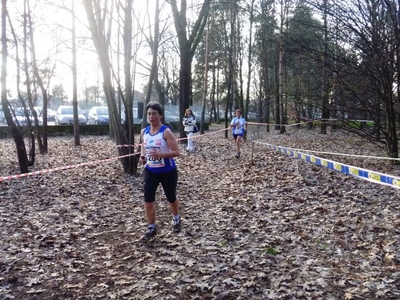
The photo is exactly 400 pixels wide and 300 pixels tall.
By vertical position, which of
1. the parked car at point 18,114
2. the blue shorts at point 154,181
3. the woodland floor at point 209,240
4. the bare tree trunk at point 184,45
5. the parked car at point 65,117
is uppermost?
the bare tree trunk at point 184,45

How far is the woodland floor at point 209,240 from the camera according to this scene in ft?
12.5

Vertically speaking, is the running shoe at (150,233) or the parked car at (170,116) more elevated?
the parked car at (170,116)

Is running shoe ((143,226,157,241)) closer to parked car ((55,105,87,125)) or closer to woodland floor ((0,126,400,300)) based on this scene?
woodland floor ((0,126,400,300))

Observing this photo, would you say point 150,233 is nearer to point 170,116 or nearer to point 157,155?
point 157,155

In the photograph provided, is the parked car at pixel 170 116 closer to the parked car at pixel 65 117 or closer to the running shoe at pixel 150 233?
the parked car at pixel 65 117

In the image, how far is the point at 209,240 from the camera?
516 cm

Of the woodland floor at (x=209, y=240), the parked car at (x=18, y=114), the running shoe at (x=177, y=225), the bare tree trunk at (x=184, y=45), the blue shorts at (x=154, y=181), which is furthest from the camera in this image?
the bare tree trunk at (x=184, y=45)

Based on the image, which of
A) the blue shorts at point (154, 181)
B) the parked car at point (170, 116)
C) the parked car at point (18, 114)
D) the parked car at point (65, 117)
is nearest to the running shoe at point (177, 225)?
the blue shorts at point (154, 181)

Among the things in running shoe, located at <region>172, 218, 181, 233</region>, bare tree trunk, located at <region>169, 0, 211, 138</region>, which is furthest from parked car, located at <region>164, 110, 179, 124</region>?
running shoe, located at <region>172, 218, 181, 233</region>

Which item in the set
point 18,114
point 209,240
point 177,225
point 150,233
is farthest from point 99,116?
point 209,240

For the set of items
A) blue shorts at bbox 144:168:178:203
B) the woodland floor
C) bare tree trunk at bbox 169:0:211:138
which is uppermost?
bare tree trunk at bbox 169:0:211:138

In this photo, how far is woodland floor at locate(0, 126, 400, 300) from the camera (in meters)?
3.82

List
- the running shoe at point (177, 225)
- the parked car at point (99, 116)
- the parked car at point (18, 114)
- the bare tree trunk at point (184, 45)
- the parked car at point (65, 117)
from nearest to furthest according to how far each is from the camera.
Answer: the running shoe at point (177, 225)
the parked car at point (18, 114)
the bare tree trunk at point (184, 45)
the parked car at point (65, 117)
the parked car at point (99, 116)

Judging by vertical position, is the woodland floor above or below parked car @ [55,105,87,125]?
below
